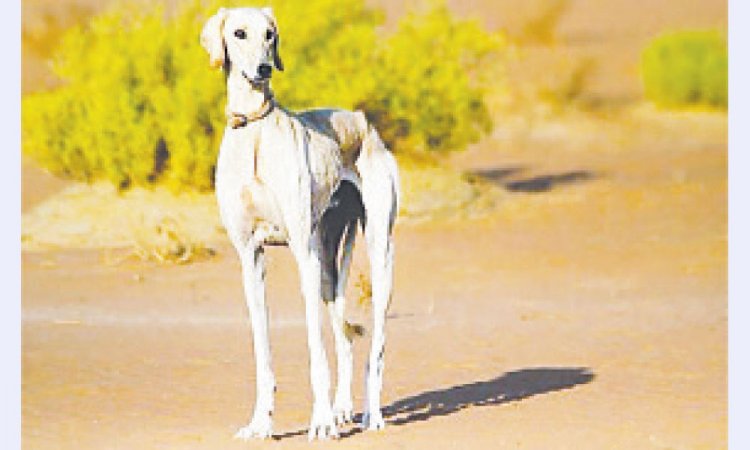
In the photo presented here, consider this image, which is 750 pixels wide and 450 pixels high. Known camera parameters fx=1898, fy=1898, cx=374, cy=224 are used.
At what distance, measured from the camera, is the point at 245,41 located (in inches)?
411

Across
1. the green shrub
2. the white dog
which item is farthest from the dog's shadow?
the green shrub

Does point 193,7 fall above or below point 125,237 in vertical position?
above

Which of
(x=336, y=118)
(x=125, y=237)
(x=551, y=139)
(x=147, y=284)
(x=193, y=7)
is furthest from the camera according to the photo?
(x=551, y=139)

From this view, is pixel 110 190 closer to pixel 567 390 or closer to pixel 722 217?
pixel 722 217

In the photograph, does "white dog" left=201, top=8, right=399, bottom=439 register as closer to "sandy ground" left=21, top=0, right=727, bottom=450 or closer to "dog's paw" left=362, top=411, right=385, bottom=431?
"dog's paw" left=362, top=411, right=385, bottom=431

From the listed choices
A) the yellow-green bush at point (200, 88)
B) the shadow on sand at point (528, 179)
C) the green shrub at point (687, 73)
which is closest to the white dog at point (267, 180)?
the yellow-green bush at point (200, 88)

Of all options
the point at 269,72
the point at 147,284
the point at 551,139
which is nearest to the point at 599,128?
the point at 551,139

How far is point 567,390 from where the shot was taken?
13.1m

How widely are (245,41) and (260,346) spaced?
172 cm

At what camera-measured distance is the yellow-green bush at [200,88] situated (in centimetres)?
2353

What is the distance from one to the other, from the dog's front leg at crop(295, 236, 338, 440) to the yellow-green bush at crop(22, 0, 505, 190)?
12.6 metres

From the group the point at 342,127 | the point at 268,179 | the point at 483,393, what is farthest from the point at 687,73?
the point at 268,179

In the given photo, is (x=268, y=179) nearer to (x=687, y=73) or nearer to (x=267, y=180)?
(x=267, y=180)

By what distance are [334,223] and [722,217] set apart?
13449 millimetres
